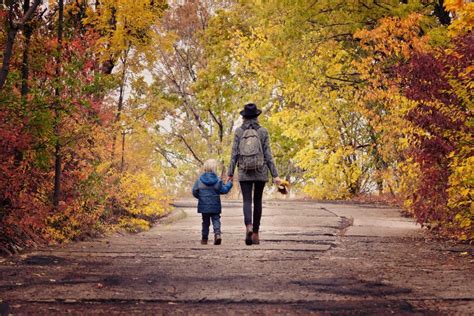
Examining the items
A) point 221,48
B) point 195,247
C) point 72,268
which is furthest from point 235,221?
point 221,48

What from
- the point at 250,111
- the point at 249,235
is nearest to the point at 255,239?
the point at 249,235

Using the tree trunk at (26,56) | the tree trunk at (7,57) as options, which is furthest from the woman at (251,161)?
the tree trunk at (7,57)

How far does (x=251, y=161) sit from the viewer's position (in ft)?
35.0

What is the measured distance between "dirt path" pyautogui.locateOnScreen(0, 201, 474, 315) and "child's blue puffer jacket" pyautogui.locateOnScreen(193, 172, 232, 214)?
0.63m

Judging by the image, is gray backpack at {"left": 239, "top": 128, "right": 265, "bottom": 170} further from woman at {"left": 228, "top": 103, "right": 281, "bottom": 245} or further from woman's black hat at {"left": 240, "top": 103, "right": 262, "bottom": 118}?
woman's black hat at {"left": 240, "top": 103, "right": 262, "bottom": 118}

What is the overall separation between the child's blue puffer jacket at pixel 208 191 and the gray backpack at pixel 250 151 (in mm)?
905

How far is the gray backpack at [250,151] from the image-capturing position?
10664mm

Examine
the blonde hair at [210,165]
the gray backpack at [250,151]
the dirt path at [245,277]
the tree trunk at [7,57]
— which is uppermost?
the tree trunk at [7,57]

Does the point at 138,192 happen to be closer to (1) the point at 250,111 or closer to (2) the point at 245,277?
(1) the point at 250,111

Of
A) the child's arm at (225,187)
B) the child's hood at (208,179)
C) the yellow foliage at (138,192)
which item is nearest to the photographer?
the child's arm at (225,187)

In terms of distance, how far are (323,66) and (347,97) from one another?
4.43 feet

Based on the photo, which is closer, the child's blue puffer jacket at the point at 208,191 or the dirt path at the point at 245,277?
Result: the dirt path at the point at 245,277

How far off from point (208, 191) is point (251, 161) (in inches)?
48.9

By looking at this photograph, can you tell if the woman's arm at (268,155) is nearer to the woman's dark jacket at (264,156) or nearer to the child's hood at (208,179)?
the woman's dark jacket at (264,156)
